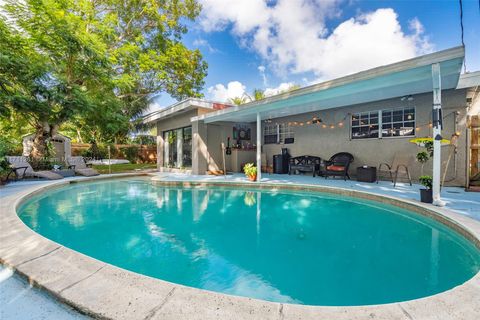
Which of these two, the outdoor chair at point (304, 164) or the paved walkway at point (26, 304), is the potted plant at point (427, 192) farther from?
the paved walkway at point (26, 304)

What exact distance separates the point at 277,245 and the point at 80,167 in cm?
1273

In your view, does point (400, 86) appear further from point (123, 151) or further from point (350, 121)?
point (123, 151)

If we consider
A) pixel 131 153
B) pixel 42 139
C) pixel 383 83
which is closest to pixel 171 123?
pixel 42 139

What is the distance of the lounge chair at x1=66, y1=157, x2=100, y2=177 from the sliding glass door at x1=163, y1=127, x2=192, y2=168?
364cm

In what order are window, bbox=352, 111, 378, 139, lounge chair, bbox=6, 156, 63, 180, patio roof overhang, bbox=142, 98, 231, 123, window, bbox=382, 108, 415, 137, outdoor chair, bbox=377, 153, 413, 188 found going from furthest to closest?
1. patio roof overhang, bbox=142, 98, 231, 123
2. lounge chair, bbox=6, 156, 63, 180
3. window, bbox=352, 111, 378, 139
4. window, bbox=382, 108, 415, 137
5. outdoor chair, bbox=377, 153, 413, 188

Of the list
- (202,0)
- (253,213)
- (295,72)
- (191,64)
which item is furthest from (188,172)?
(295,72)

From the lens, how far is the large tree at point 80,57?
932 cm

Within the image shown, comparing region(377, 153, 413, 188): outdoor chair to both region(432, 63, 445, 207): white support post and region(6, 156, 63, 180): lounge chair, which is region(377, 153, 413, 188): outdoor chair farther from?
region(6, 156, 63, 180): lounge chair

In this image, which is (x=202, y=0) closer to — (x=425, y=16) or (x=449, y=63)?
(x=425, y=16)

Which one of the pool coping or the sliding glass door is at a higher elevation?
the sliding glass door

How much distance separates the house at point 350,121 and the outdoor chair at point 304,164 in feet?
0.98

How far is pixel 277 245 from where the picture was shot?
3428 millimetres

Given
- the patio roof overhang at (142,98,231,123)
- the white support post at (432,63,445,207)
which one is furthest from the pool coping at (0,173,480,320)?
the patio roof overhang at (142,98,231,123)

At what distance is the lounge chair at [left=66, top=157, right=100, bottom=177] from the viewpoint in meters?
10.8
